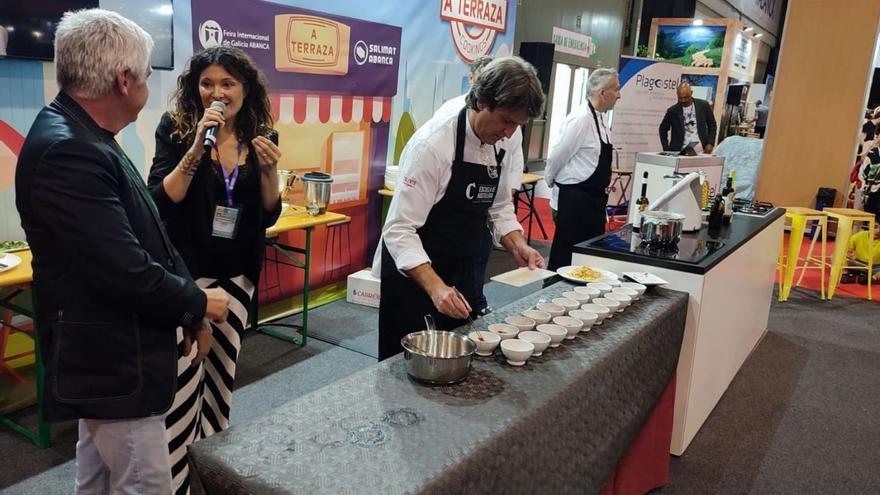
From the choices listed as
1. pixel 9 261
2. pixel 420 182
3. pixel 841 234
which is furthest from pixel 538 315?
pixel 841 234

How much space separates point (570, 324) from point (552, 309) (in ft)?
0.35

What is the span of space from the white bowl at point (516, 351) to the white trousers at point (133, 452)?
0.75 meters

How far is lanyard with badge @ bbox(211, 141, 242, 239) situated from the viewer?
180 centimetres

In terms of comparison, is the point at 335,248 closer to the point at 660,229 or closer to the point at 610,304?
the point at 660,229

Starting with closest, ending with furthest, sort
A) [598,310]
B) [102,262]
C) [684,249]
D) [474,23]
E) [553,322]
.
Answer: [102,262]
[553,322]
[598,310]
[684,249]
[474,23]

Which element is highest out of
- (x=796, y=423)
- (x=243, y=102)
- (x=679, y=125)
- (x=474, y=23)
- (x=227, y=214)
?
(x=474, y=23)

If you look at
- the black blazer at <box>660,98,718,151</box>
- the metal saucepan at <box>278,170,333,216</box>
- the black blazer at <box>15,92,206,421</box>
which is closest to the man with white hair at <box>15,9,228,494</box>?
the black blazer at <box>15,92,206,421</box>

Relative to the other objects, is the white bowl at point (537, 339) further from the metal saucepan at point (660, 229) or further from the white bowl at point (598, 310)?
the metal saucepan at point (660, 229)

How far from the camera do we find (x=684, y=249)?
2600 mm

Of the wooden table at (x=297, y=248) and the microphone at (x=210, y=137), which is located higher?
the microphone at (x=210, y=137)

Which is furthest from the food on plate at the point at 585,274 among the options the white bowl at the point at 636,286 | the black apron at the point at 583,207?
the black apron at the point at 583,207

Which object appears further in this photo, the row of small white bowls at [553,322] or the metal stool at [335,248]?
the metal stool at [335,248]

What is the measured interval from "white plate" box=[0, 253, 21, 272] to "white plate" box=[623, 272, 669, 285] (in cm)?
213

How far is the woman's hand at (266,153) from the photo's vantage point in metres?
1.79
